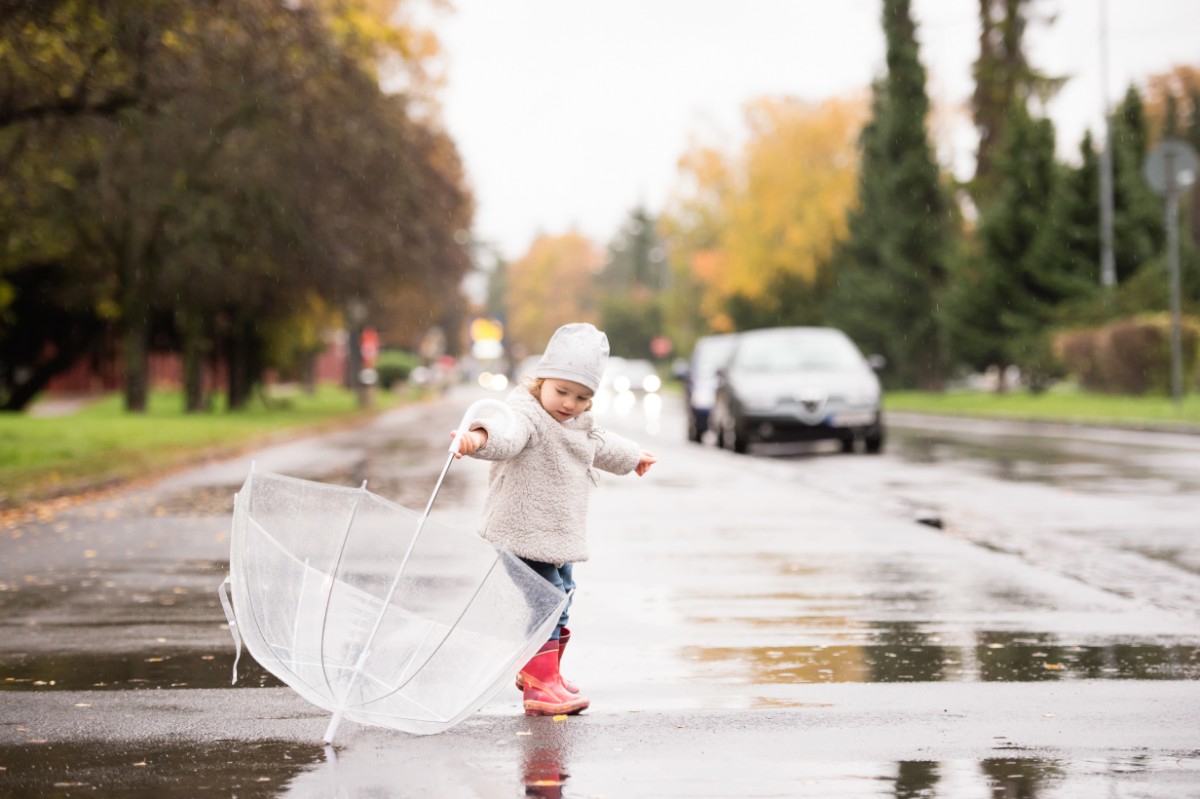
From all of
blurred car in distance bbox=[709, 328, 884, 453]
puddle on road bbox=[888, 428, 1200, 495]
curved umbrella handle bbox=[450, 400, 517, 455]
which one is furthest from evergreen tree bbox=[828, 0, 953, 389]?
curved umbrella handle bbox=[450, 400, 517, 455]

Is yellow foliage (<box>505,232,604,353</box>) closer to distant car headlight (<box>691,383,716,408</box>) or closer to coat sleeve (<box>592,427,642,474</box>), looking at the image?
distant car headlight (<box>691,383,716,408</box>)

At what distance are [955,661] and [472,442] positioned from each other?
107 inches

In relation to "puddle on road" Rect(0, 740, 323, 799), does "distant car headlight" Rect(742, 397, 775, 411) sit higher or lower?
higher

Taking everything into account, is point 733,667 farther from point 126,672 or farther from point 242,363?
point 242,363

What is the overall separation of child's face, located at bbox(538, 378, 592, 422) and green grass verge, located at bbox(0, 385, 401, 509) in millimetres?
10117

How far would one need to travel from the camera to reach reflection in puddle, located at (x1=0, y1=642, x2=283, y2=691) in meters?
6.71

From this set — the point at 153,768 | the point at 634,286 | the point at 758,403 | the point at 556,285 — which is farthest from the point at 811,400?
the point at 556,285

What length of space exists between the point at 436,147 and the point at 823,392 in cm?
2048

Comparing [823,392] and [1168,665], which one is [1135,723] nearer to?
[1168,665]

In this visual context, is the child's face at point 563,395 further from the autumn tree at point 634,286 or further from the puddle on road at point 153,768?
the autumn tree at point 634,286

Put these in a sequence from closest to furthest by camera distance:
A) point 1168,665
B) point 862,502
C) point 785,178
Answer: point 1168,665, point 862,502, point 785,178

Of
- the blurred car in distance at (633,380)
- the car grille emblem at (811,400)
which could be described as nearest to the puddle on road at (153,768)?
the car grille emblem at (811,400)

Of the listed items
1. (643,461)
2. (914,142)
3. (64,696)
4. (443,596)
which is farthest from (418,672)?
(914,142)

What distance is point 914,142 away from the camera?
182 ft
